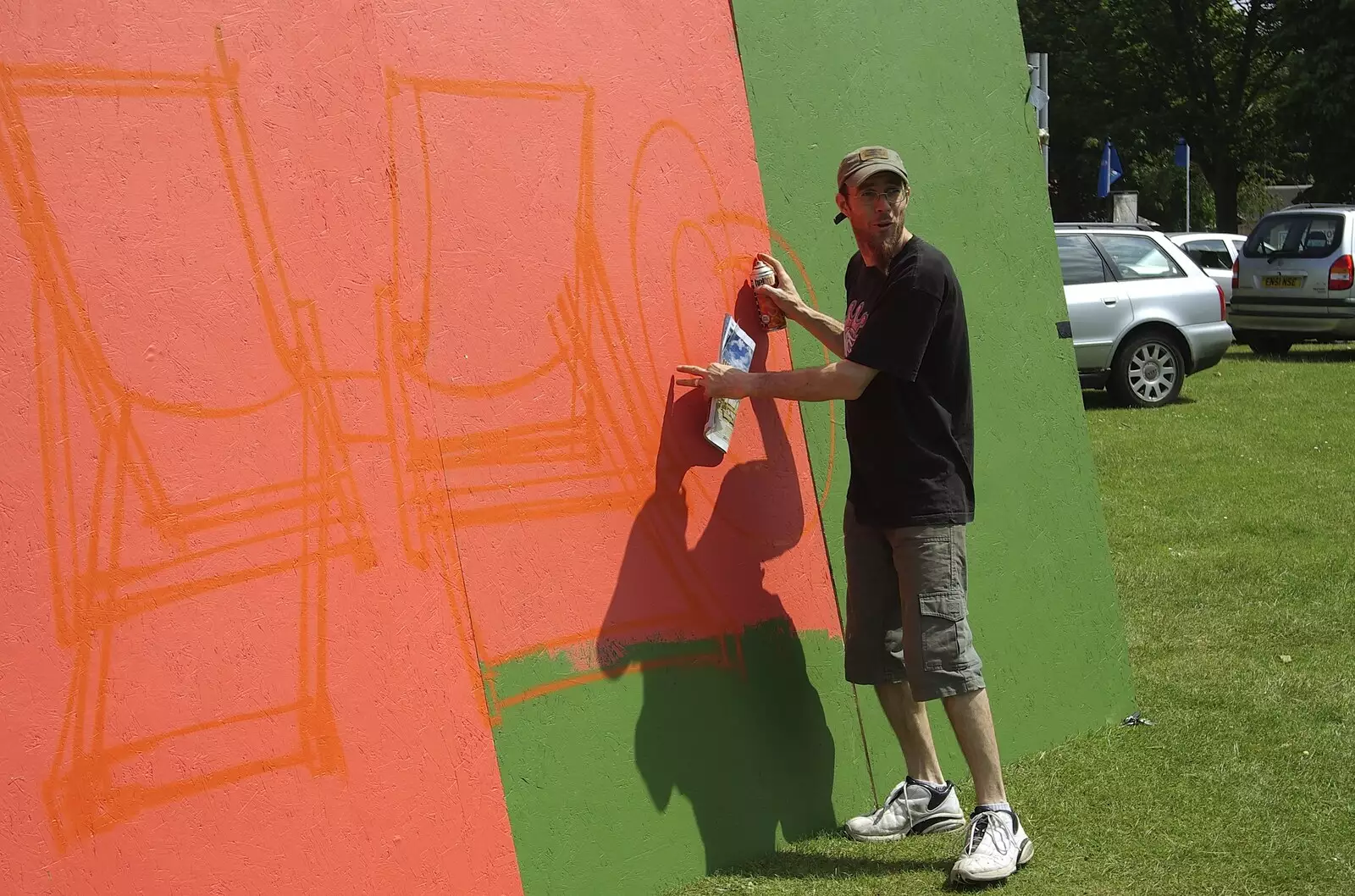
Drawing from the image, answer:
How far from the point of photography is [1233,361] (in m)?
17.9

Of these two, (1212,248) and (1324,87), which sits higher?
(1324,87)

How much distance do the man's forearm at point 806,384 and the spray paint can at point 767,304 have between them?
0.38 meters

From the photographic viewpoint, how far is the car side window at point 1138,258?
46.7ft

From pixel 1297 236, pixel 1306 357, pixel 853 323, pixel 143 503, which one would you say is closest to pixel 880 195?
pixel 853 323

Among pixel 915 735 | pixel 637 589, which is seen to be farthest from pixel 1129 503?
pixel 637 589

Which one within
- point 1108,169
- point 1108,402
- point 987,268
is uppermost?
point 1108,169

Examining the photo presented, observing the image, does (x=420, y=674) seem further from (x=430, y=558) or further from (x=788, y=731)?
(x=788, y=731)

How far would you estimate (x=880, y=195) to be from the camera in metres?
4.04

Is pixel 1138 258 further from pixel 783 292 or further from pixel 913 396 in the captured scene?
pixel 913 396

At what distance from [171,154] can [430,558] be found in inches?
42.3

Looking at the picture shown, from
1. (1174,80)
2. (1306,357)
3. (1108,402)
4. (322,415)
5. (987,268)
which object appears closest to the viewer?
(322,415)

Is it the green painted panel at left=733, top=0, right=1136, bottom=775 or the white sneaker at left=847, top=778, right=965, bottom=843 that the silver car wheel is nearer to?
the green painted panel at left=733, top=0, right=1136, bottom=775

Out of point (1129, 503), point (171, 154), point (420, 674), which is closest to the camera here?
point (171, 154)

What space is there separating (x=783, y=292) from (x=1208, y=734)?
237cm
